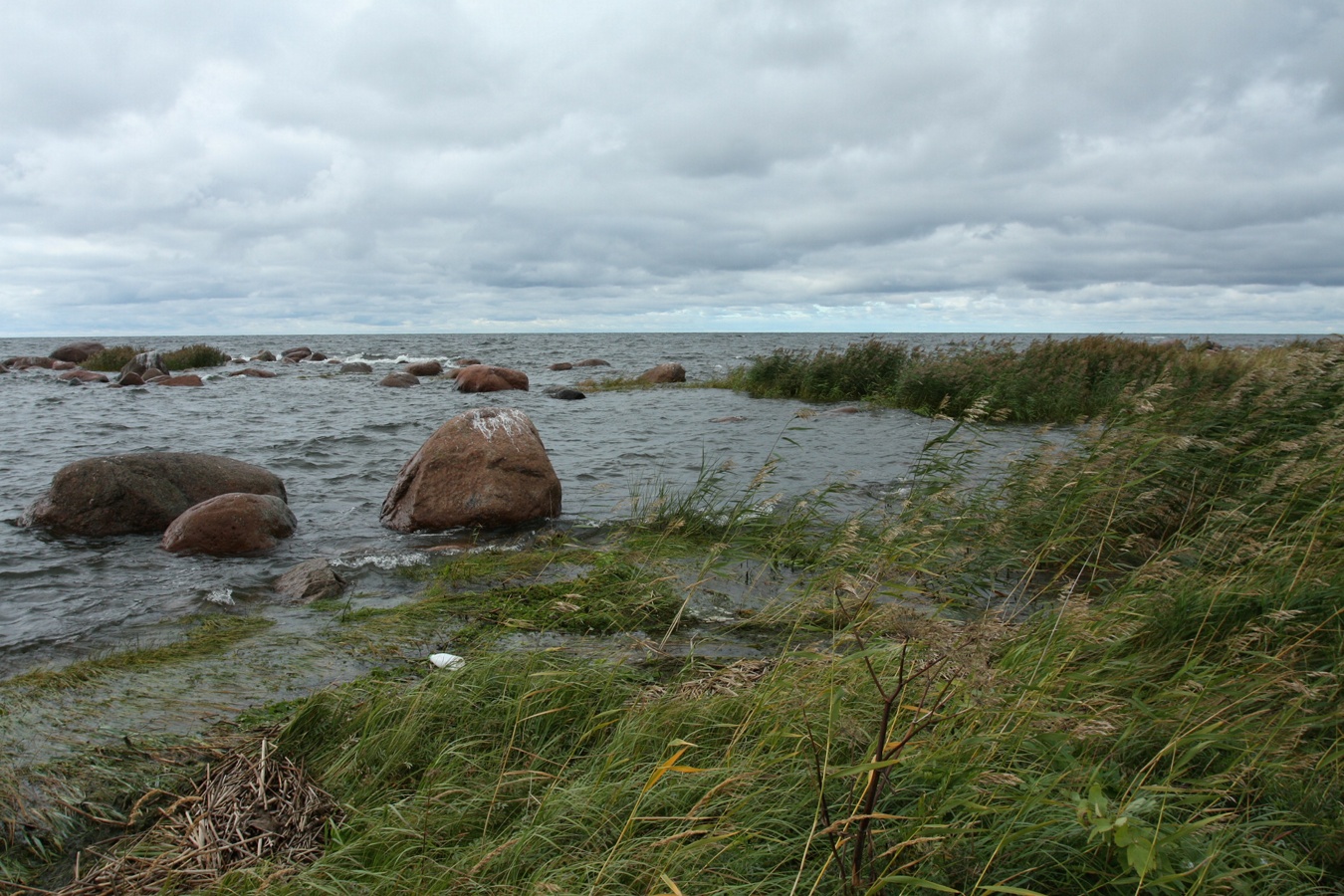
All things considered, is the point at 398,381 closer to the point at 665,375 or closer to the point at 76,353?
the point at 665,375

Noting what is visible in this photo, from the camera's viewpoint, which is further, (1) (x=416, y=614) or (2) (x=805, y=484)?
(2) (x=805, y=484)

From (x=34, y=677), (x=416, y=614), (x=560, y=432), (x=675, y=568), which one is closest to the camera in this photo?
(x=34, y=677)

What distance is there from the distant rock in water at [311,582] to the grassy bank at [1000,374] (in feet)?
32.9

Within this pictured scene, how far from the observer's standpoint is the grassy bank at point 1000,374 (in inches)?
594

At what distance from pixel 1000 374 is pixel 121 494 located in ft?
49.5

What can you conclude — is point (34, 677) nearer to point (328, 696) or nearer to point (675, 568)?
point (328, 696)

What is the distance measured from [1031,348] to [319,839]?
18.6 m

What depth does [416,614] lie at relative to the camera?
5582 millimetres

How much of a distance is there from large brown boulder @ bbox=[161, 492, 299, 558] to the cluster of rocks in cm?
1

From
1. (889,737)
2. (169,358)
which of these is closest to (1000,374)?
(889,737)

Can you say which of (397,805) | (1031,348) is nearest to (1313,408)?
(397,805)

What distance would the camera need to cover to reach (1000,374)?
15.7m

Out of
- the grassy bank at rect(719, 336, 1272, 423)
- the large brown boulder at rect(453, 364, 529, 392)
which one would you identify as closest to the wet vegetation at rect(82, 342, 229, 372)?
the large brown boulder at rect(453, 364, 529, 392)

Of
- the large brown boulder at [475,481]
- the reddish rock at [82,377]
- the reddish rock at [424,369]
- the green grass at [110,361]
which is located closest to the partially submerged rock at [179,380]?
the reddish rock at [82,377]
